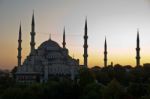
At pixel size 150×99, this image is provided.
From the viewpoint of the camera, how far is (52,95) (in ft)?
94.0

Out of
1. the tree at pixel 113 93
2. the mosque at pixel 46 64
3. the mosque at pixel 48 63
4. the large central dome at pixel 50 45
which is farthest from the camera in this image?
the large central dome at pixel 50 45

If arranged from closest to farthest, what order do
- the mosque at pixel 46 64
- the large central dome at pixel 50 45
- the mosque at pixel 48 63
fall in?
the mosque at pixel 48 63 < the mosque at pixel 46 64 < the large central dome at pixel 50 45

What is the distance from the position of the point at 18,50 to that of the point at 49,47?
4.43 m

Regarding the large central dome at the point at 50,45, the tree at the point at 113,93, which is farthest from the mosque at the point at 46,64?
the tree at the point at 113,93

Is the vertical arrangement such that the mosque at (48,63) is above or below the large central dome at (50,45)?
below

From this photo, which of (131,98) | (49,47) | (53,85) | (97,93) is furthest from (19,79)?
(131,98)

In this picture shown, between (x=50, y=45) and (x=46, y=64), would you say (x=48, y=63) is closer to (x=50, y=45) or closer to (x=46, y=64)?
(x=46, y=64)

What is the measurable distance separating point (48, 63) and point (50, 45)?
2.59 metres

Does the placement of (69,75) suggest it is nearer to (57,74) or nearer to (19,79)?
(57,74)

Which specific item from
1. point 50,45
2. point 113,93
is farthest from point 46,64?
point 113,93

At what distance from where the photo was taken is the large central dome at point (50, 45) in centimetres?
5153

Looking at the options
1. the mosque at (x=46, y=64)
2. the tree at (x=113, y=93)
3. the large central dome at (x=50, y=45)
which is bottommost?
the tree at (x=113, y=93)

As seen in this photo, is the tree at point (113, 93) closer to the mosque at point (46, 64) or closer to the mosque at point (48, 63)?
the mosque at point (48, 63)

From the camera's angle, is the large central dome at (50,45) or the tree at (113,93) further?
the large central dome at (50,45)
